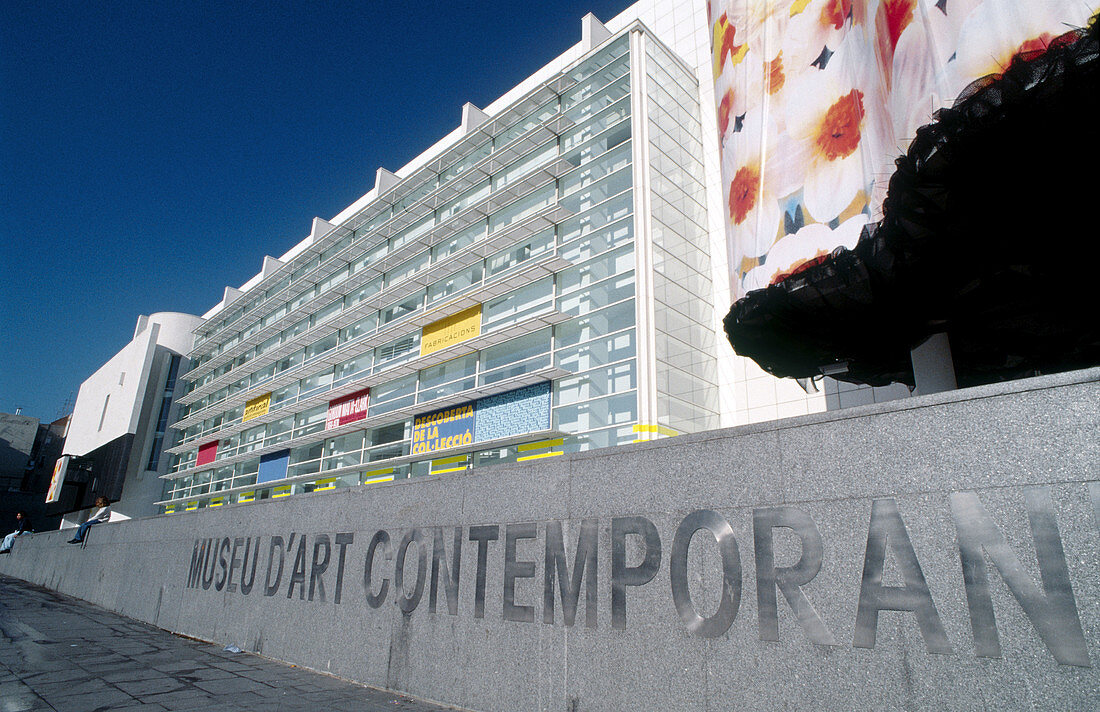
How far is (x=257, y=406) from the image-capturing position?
36.5m

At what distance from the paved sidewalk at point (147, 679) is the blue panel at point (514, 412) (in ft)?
34.5

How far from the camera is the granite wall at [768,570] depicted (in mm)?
3734

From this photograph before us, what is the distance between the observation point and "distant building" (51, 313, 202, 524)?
44.2 metres

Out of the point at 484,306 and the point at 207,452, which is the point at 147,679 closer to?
the point at 484,306

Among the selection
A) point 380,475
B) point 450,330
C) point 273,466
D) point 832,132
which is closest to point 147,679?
point 832,132

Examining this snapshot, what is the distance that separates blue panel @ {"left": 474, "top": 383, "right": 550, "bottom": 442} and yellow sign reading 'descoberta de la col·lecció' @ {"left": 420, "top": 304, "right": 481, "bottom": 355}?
2827 mm

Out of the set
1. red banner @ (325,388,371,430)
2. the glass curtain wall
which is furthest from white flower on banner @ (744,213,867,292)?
red banner @ (325,388,371,430)

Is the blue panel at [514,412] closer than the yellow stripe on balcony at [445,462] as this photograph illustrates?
Yes

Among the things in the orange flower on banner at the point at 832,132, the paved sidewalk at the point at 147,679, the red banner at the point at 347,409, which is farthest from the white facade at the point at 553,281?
the paved sidewalk at the point at 147,679

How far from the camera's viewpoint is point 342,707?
22.2ft

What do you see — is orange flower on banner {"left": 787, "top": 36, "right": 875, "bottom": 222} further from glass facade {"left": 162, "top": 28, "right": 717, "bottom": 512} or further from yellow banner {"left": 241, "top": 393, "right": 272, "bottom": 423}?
yellow banner {"left": 241, "top": 393, "right": 272, "bottom": 423}

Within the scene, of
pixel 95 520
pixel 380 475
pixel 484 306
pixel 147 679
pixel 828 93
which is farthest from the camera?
pixel 380 475

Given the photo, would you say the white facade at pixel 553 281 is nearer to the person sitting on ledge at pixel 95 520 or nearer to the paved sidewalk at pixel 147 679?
the person sitting on ledge at pixel 95 520

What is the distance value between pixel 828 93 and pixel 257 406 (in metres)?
35.5
